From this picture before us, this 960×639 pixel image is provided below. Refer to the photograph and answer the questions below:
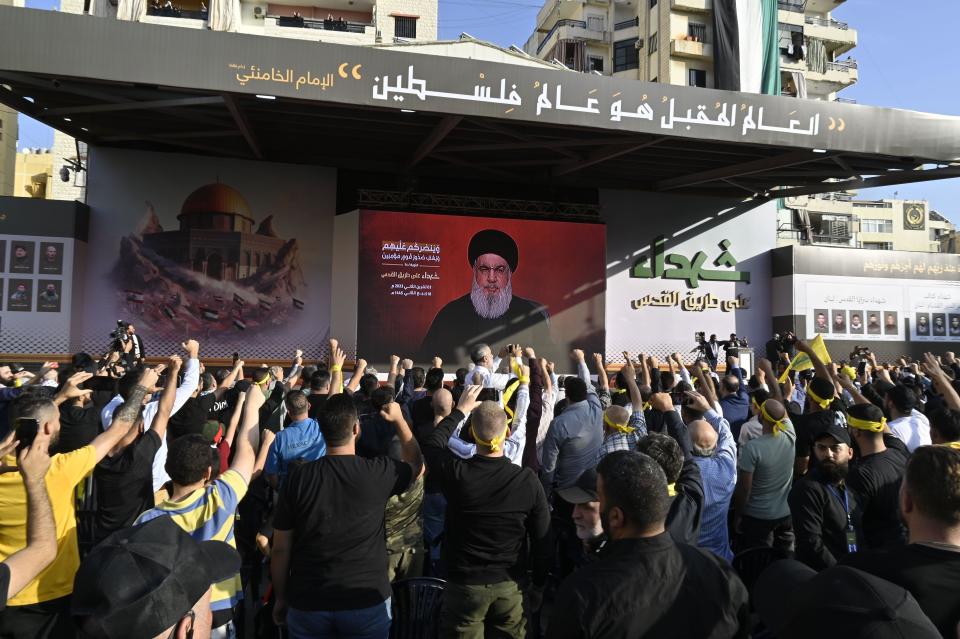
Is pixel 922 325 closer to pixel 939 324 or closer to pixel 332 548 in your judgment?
pixel 939 324

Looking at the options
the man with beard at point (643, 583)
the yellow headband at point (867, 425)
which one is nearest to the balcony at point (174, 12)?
the yellow headband at point (867, 425)

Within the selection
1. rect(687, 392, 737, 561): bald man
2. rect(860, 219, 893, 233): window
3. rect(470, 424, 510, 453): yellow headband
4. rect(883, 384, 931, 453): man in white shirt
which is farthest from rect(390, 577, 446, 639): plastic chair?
rect(860, 219, 893, 233): window

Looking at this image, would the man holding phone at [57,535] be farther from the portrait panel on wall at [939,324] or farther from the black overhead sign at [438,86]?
the portrait panel on wall at [939,324]

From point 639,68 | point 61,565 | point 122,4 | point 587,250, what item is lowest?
point 61,565

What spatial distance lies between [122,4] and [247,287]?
17391mm

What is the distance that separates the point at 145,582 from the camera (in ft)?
5.37

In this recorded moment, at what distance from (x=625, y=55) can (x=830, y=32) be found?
10959mm

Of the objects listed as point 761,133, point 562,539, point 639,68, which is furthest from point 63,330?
point 639,68

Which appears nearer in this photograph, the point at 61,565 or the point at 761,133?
the point at 61,565

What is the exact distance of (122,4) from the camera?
24625 millimetres

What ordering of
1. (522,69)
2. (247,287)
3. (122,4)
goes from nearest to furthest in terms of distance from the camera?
(522,69) → (247,287) → (122,4)

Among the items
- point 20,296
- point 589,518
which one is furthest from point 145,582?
point 20,296

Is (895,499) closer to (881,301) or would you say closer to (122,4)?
(881,301)

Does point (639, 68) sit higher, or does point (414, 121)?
point (639, 68)
